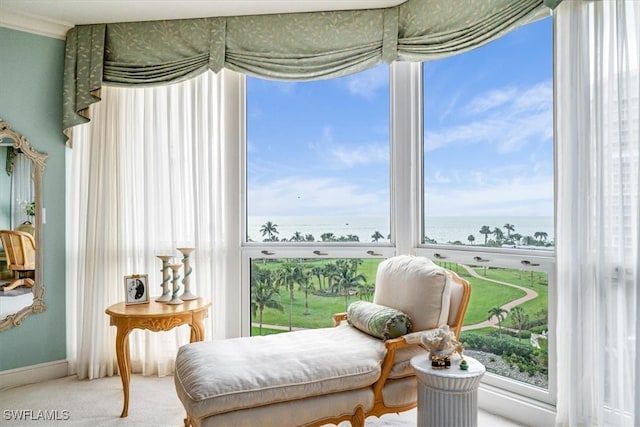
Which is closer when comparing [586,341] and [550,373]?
[586,341]

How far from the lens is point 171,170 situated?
3.30 metres

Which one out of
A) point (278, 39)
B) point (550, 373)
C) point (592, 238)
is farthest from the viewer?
point (278, 39)

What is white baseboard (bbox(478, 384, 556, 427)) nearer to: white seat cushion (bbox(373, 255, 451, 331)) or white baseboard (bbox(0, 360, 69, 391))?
white seat cushion (bbox(373, 255, 451, 331))

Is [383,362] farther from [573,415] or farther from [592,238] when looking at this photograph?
[592,238]

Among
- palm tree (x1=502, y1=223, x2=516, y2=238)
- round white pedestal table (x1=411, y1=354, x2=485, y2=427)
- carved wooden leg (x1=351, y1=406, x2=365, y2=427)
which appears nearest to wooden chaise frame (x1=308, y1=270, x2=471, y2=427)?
carved wooden leg (x1=351, y1=406, x2=365, y2=427)

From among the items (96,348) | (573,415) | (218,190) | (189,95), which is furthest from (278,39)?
(573,415)

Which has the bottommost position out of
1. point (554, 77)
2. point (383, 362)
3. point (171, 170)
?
point (383, 362)

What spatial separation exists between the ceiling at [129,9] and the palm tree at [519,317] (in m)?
2.11

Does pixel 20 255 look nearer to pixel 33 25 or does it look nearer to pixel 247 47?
pixel 33 25

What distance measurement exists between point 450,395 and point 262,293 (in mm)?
1756

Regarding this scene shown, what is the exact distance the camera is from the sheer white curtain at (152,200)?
3273mm

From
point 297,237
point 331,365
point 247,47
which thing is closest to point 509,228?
point 331,365

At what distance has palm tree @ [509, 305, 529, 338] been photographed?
8.54 ft

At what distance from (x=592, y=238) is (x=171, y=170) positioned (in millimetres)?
2730
